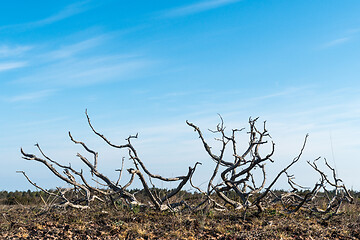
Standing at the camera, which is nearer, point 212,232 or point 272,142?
point 212,232

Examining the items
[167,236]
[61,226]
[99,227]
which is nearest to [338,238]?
[167,236]

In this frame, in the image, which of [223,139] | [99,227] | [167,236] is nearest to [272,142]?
[223,139]

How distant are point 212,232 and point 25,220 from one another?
12.5ft

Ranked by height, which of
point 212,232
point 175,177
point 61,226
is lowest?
point 212,232

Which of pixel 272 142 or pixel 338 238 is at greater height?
pixel 272 142

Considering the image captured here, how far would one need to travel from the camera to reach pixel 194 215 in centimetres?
800

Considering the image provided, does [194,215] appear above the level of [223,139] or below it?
below

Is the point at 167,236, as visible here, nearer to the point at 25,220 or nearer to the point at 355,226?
the point at 25,220

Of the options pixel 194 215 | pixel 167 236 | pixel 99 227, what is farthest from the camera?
pixel 194 215

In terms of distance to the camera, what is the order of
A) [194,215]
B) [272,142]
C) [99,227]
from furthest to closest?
[194,215], [272,142], [99,227]

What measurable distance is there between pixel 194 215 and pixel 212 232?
3.88 ft

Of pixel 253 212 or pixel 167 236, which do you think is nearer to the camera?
pixel 167 236

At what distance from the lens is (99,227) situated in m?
6.94

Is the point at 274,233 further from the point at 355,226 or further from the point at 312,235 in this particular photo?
the point at 355,226
